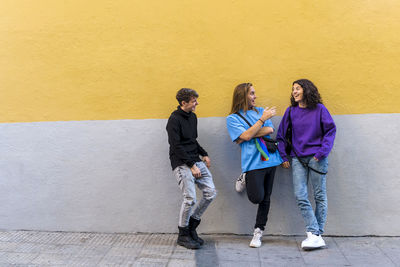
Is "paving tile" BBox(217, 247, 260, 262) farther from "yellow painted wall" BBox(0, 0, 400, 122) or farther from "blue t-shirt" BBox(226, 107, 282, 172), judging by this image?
"yellow painted wall" BBox(0, 0, 400, 122)

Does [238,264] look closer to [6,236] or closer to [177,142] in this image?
[177,142]

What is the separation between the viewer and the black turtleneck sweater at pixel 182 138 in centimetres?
389

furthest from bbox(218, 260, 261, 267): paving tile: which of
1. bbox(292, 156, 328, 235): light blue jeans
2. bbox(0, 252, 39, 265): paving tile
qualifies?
bbox(0, 252, 39, 265): paving tile

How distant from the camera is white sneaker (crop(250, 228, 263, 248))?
4086mm

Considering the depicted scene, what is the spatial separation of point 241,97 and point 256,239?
160 centimetres

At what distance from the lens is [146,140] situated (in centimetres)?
451

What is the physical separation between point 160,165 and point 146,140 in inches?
13.9

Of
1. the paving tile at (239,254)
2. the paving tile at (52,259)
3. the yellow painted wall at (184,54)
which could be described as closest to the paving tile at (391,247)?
the paving tile at (239,254)

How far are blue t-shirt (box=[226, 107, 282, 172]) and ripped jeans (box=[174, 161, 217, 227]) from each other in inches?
17.0

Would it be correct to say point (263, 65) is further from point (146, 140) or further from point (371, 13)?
point (146, 140)

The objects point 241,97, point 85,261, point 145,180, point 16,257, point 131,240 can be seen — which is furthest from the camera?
point 145,180

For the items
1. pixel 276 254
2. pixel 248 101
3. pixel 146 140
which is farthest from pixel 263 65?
pixel 276 254

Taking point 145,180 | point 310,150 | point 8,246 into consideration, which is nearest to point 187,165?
point 145,180

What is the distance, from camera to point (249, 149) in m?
3.99
